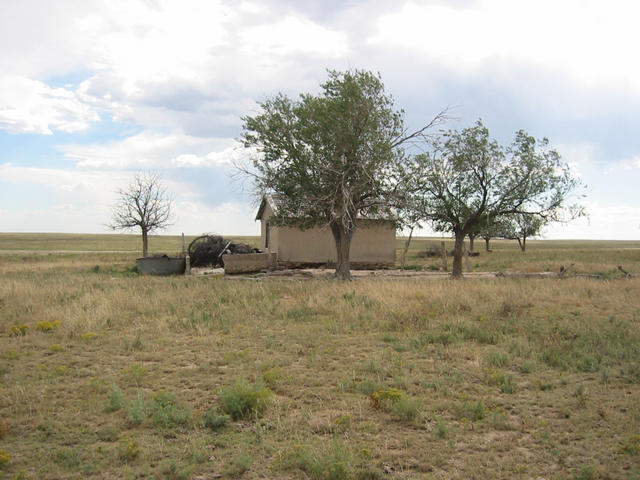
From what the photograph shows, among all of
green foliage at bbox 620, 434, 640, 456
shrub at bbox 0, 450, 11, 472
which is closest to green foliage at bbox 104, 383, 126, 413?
shrub at bbox 0, 450, 11, 472

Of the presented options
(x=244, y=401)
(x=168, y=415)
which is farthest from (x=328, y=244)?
(x=168, y=415)

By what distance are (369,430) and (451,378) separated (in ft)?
7.05

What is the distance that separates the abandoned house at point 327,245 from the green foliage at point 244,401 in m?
19.3

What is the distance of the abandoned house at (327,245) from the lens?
25984mm

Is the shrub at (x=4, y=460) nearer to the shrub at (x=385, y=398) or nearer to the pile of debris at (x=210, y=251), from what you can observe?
the shrub at (x=385, y=398)

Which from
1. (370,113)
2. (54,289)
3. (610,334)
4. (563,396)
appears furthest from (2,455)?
(370,113)

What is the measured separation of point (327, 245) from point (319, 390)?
66.0 feet

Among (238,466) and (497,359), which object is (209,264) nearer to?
(497,359)

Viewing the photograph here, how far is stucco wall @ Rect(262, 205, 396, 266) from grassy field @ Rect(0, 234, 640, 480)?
1331cm

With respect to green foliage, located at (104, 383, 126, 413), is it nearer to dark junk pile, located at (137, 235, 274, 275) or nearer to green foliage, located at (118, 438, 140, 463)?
green foliage, located at (118, 438, 140, 463)

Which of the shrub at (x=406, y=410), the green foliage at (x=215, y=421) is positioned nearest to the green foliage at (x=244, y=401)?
the green foliage at (x=215, y=421)

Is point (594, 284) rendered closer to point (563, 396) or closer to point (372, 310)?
point (372, 310)

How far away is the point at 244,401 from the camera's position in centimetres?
591

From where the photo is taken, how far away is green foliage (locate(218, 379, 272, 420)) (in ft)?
19.1
